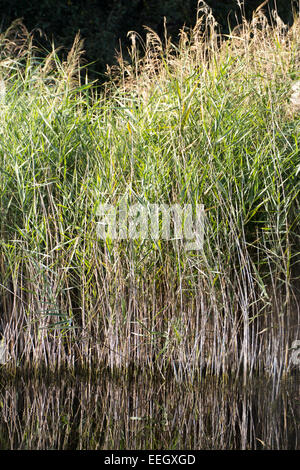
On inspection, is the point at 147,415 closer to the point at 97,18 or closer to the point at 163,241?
the point at 163,241

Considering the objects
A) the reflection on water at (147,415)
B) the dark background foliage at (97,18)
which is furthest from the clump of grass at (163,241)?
the dark background foliage at (97,18)

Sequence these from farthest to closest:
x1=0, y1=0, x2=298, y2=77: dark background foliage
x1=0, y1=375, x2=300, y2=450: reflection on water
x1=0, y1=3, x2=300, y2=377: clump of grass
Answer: x1=0, y1=0, x2=298, y2=77: dark background foliage, x1=0, y1=3, x2=300, y2=377: clump of grass, x1=0, y1=375, x2=300, y2=450: reflection on water

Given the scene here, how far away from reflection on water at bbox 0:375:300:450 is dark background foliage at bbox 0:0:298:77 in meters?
6.07

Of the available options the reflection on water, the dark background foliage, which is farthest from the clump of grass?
the dark background foliage

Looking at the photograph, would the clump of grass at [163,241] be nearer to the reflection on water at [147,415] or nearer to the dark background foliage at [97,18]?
the reflection on water at [147,415]

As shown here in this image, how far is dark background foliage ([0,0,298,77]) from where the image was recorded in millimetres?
8430

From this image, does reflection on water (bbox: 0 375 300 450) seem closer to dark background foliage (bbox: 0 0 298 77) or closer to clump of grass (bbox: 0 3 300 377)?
clump of grass (bbox: 0 3 300 377)

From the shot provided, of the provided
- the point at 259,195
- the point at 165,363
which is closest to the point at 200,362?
the point at 165,363

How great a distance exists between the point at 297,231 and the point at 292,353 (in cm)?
63

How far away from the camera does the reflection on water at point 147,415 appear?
253 centimetres

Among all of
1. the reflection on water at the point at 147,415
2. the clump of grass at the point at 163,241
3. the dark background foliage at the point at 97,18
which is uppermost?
the dark background foliage at the point at 97,18

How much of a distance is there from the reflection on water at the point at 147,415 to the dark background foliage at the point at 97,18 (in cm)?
607

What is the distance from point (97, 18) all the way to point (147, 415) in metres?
7.05

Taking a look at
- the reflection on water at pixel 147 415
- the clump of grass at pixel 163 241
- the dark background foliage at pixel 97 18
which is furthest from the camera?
the dark background foliage at pixel 97 18
